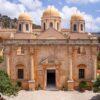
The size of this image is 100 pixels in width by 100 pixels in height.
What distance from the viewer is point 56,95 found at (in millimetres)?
35156

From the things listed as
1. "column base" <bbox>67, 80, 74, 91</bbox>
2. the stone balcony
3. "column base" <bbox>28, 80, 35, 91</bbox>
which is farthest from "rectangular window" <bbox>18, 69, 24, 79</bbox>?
"column base" <bbox>67, 80, 74, 91</bbox>

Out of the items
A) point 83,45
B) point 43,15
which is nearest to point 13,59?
point 83,45

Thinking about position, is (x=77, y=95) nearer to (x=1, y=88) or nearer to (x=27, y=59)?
(x=27, y=59)

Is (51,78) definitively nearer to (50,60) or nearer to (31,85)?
(50,60)

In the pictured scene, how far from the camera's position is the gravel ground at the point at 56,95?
33.9 m

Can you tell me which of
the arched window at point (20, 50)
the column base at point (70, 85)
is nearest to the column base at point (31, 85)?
the arched window at point (20, 50)

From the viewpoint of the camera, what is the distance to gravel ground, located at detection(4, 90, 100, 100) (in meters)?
33.9

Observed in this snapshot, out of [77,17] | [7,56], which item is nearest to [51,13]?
[77,17]

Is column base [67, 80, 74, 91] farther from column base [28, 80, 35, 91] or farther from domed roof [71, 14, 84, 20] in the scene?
domed roof [71, 14, 84, 20]

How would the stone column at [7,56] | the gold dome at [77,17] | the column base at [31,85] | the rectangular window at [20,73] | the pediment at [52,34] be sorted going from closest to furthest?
the column base at [31,85]
the stone column at [7,56]
the rectangular window at [20,73]
the pediment at [52,34]
the gold dome at [77,17]

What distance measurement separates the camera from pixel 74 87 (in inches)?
1494

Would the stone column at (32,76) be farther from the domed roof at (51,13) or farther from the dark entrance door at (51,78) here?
the domed roof at (51,13)

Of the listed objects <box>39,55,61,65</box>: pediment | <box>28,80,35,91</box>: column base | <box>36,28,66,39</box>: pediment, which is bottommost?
<box>28,80,35,91</box>: column base

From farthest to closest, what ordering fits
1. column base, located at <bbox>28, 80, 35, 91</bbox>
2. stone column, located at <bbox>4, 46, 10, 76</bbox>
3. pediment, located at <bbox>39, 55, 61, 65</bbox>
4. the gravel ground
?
pediment, located at <bbox>39, 55, 61, 65</bbox>, stone column, located at <bbox>4, 46, 10, 76</bbox>, column base, located at <bbox>28, 80, 35, 91</bbox>, the gravel ground
